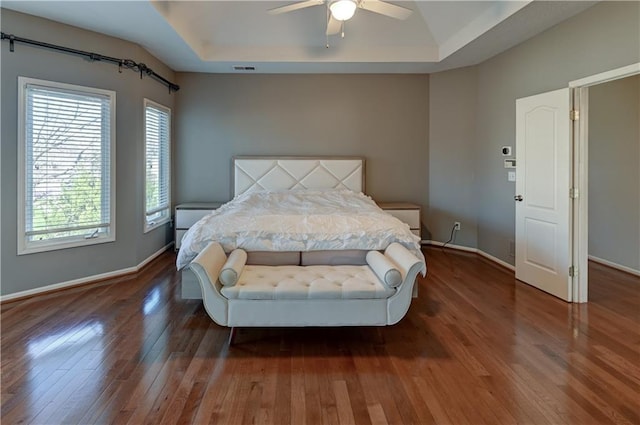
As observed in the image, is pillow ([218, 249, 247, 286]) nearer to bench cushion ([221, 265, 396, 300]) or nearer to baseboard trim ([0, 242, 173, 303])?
bench cushion ([221, 265, 396, 300])

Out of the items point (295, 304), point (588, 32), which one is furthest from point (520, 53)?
point (295, 304)

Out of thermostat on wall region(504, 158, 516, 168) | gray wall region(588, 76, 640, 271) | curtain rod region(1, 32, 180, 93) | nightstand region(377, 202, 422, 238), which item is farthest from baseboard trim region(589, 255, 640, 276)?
curtain rod region(1, 32, 180, 93)

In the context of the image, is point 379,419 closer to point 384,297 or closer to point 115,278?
point 384,297

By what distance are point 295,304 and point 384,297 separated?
634 mm

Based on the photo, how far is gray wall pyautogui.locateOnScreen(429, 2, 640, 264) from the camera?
3.40 meters

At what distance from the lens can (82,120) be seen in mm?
4395

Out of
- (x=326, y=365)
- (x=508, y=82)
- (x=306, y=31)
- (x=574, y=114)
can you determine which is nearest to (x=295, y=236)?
(x=326, y=365)

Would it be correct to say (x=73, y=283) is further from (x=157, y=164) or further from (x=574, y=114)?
(x=574, y=114)

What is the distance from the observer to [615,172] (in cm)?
533

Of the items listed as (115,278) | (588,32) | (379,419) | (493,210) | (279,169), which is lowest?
(379,419)

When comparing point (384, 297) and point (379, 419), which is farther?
point (384, 297)

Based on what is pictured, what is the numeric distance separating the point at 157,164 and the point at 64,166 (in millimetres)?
1617

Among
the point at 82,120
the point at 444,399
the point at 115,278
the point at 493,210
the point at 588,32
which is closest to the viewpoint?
the point at 444,399

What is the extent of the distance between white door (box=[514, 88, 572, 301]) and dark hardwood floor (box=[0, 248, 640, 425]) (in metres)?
0.50
